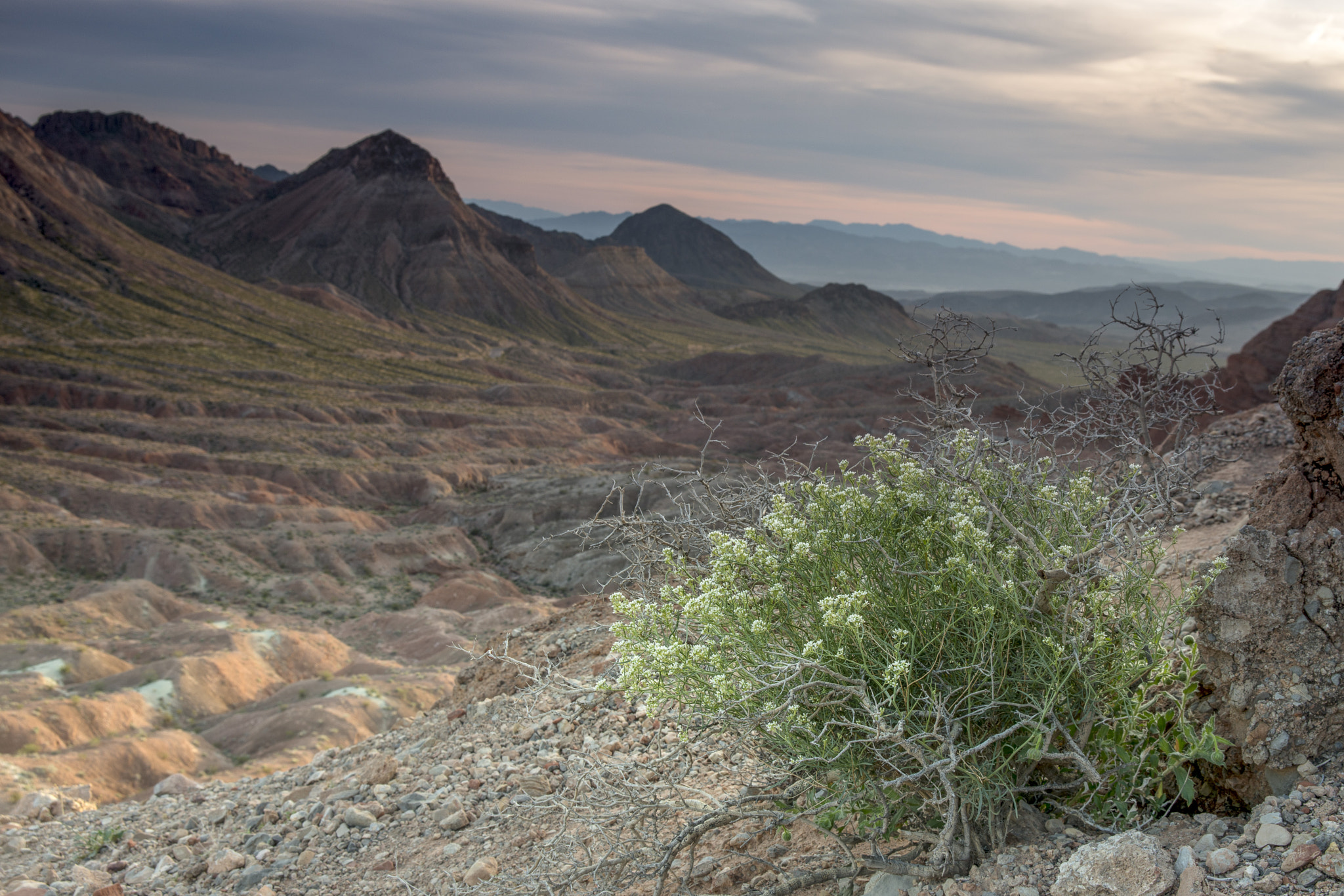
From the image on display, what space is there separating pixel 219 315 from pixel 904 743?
112 meters

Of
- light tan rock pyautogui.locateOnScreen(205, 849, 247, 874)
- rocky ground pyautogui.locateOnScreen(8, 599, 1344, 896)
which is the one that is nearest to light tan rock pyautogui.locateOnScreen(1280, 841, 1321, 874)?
rocky ground pyautogui.locateOnScreen(8, 599, 1344, 896)

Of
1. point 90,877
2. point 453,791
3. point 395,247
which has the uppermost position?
point 395,247

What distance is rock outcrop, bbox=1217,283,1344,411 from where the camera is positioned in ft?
124

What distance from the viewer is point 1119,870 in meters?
3.07

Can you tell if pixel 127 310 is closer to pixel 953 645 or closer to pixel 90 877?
pixel 90 877

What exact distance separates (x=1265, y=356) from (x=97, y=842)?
156 ft

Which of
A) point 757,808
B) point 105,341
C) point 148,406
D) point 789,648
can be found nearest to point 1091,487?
point 789,648

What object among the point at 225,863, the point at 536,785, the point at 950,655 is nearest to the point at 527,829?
the point at 536,785

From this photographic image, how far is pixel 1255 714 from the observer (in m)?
3.35

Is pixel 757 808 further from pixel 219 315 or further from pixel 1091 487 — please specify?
pixel 219 315

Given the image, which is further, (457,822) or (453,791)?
(453,791)

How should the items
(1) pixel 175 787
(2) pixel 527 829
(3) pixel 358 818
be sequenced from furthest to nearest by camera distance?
(1) pixel 175 787, (3) pixel 358 818, (2) pixel 527 829

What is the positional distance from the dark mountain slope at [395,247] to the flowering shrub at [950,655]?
137841 mm

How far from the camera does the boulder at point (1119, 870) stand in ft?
9.88
